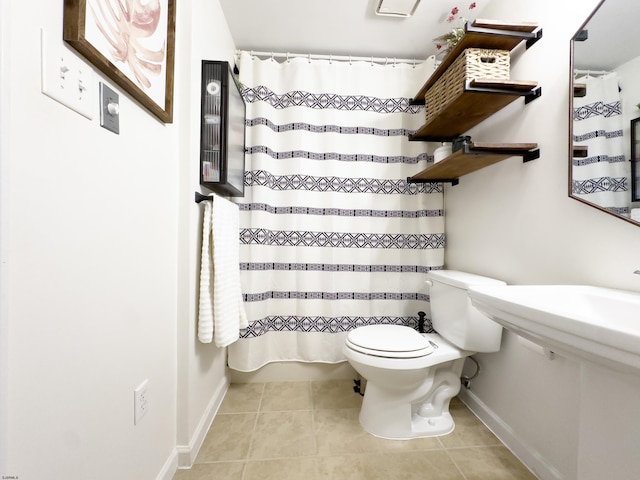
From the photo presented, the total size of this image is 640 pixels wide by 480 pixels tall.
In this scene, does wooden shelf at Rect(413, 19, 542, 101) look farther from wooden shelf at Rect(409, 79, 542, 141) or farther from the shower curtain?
the shower curtain

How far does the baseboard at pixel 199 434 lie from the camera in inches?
45.2

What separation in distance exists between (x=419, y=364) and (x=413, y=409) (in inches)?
14.8

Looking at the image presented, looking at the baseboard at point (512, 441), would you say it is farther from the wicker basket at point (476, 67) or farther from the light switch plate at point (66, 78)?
the light switch plate at point (66, 78)

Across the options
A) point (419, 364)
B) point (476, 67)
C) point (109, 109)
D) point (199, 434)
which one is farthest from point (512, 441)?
point (109, 109)

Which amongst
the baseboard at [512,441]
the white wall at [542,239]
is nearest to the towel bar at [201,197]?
the white wall at [542,239]

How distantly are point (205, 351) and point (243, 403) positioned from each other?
49 centimetres

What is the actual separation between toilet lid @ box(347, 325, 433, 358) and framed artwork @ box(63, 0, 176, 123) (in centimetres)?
126

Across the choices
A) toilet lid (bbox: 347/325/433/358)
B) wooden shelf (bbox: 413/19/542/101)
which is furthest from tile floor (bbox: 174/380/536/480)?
wooden shelf (bbox: 413/19/542/101)

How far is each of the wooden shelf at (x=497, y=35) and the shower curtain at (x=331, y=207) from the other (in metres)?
0.59

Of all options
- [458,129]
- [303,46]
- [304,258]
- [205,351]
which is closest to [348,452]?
[205,351]

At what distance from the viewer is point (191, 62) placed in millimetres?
1135

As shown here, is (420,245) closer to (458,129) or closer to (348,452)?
(458,129)

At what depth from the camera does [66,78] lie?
0.58 meters

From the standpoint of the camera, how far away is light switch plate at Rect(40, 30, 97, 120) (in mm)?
530
